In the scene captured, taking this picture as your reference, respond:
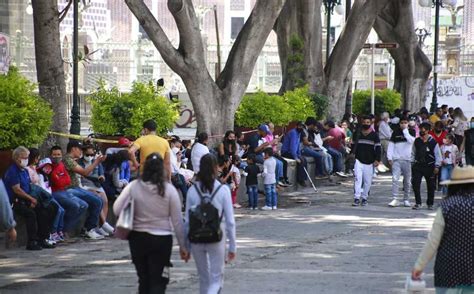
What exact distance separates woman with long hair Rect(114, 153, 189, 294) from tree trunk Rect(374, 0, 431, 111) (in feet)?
93.5

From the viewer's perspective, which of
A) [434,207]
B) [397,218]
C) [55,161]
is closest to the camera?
[55,161]

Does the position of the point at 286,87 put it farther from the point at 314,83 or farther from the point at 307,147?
the point at 307,147

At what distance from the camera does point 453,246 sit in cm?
845

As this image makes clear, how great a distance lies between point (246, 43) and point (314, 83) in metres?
7.08

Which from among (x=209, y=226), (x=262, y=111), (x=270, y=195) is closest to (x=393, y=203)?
(x=270, y=195)

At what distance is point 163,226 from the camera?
10.1 m

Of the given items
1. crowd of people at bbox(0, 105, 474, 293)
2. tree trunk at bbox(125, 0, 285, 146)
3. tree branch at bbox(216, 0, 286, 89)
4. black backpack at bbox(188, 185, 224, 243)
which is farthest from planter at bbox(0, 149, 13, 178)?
tree branch at bbox(216, 0, 286, 89)

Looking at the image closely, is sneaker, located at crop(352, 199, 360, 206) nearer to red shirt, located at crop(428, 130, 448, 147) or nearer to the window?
red shirt, located at crop(428, 130, 448, 147)

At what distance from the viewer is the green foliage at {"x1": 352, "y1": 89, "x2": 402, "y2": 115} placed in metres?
39.3

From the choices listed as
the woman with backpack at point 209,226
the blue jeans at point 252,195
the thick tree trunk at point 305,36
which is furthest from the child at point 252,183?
the woman with backpack at point 209,226

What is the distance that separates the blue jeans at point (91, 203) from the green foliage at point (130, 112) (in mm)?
3988

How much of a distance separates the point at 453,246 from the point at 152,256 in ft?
8.91

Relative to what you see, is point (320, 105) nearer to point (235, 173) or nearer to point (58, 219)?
point (235, 173)

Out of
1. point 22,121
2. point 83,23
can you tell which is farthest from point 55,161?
point 83,23
